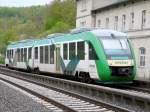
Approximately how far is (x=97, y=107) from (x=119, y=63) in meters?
7.10

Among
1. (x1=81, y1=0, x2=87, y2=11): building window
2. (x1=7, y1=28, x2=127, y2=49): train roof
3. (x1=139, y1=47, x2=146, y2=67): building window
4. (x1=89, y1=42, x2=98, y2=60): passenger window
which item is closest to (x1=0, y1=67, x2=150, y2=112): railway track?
(x1=89, y1=42, x2=98, y2=60): passenger window

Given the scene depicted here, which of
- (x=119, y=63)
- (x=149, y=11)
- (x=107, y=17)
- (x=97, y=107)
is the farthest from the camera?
(x=107, y=17)

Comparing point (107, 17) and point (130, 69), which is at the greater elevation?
point (107, 17)

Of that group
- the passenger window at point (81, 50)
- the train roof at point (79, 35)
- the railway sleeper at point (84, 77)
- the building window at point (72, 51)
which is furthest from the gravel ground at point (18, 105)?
the building window at point (72, 51)

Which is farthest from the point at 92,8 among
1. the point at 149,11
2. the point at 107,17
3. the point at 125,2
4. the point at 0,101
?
the point at 0,101

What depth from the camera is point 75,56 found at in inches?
1019

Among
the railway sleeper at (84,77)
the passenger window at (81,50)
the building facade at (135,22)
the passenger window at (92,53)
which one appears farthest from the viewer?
the building facade at (135,22)

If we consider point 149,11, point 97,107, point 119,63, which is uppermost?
point 149,11

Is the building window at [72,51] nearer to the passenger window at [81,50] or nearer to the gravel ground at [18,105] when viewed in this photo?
the passenger window at [81,50]

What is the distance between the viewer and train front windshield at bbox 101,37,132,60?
74.5 ft

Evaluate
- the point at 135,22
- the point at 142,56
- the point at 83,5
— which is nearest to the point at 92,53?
the point at 142,56

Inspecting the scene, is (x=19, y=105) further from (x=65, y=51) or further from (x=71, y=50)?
(x=65, y=51)

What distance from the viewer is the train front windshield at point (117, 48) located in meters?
22.7

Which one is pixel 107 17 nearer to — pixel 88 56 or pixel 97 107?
pixel 88 56
